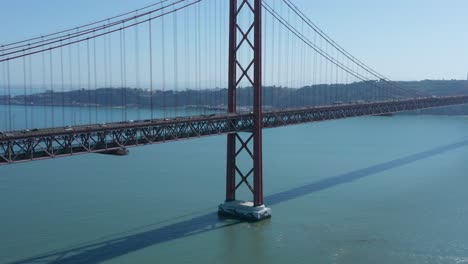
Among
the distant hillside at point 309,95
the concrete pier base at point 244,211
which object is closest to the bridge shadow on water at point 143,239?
the concrete pier base at point 244,211

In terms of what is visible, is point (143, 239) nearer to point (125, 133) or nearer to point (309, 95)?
point (125, 133)

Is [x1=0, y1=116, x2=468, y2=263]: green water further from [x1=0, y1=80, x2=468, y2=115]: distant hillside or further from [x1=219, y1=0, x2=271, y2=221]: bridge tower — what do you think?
[x1=0, y1=80, x2=468, y2=115]: distant hillside

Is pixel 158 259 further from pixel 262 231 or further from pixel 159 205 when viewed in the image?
pixel 159 205

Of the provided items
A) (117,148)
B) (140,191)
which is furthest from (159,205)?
(117,148)

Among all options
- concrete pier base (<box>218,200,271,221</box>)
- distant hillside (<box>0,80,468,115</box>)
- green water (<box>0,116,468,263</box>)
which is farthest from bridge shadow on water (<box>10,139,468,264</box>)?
distant hillside (<box>0,80,468,115</box>)

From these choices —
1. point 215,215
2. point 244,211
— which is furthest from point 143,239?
point 244,211

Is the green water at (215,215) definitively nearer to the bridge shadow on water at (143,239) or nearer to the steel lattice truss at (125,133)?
the bridge shadow on water at (143,239)
